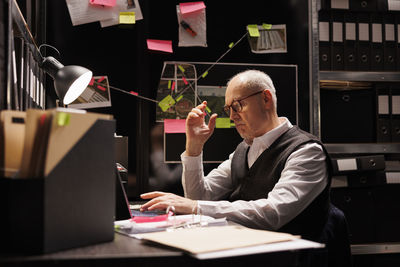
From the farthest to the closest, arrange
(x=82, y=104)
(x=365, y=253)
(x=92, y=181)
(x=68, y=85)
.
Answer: (x=82, y=104)
(x=365, y=253)
(x=68, y=85)
(x=92, y=181)

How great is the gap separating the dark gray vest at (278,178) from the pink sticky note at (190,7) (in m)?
1.10

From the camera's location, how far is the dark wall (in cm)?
247

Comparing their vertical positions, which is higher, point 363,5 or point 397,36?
point 363,5

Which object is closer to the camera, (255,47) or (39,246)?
(39,246)

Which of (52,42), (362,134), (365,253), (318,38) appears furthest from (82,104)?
(365,253)

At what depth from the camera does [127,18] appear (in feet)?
8.05

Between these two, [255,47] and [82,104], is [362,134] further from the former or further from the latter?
[82,104]

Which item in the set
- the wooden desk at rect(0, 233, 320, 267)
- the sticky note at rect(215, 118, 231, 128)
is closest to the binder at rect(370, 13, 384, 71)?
the sticky note at rect(215, 118, 231, 128)

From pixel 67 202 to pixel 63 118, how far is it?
16 cm

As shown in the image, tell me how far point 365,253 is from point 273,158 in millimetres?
1007

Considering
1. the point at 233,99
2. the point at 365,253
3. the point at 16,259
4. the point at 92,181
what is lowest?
the point at 365,253

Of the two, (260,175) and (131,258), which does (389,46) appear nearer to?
(260,175)

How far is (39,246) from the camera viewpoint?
0.78 metres

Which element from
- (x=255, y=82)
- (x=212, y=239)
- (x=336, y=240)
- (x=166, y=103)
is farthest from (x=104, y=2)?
(x=212, y=239)
